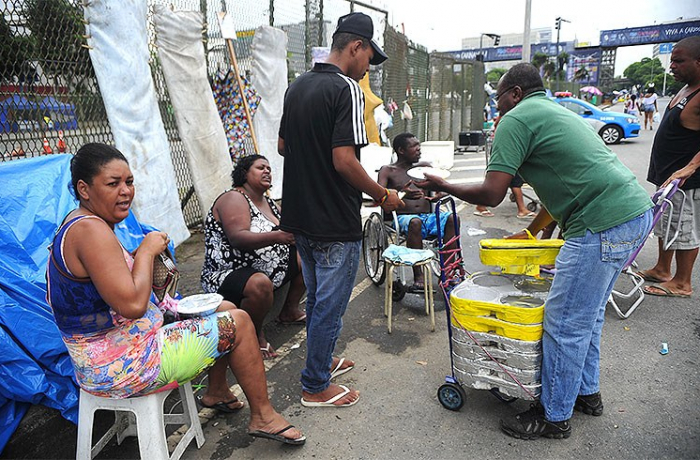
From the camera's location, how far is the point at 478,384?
2475mm

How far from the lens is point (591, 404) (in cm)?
257

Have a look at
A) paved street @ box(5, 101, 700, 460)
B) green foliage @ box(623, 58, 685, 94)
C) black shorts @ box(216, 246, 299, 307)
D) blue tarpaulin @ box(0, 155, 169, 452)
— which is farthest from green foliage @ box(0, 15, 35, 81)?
green foliage @ box(623, 58, 685, 94)

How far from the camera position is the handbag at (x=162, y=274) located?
2.08 meters

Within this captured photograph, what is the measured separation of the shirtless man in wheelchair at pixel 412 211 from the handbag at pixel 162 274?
241 cm

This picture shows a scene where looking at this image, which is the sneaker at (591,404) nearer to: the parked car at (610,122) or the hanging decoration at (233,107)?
the hanging decoration at (233,107)

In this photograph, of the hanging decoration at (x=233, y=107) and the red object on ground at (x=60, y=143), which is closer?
the red object on ground at (x=60, y=143)

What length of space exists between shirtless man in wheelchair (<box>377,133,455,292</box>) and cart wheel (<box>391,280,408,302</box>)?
7 cm

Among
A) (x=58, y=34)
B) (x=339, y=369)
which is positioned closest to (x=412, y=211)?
(x=339, y=369)

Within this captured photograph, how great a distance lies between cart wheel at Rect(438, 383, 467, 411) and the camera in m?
2.61

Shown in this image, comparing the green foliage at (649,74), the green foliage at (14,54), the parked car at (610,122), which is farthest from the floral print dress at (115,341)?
the green foliage at (649,74)

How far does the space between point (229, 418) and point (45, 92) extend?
11.0 ft

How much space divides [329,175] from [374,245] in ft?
7.45

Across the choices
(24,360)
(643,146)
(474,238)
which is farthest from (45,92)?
(643,146)

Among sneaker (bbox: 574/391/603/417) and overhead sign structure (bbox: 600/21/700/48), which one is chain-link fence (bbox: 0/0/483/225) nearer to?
sneaker (bbox: 574/391/603/417)
